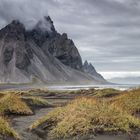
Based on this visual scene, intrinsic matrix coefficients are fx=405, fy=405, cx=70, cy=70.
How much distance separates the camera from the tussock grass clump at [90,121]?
2239cm

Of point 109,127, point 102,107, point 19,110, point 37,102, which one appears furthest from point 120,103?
point 37,102

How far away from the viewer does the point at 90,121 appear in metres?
23.1

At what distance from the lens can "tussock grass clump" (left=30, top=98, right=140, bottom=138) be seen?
22391 mm

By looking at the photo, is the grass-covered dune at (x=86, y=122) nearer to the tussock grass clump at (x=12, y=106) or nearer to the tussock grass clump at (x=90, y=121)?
the tussock grass clump at (x=90, y=121)

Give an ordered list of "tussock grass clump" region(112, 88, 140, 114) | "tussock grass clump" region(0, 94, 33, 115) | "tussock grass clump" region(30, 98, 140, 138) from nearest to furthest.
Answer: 1. "tussock grass clump" region(30, 98, 140, 138)
2. "tussock grass clump" region(112, 88, 140, 114)
3. "tussock grass clump" region(0, 94, 33, 115)

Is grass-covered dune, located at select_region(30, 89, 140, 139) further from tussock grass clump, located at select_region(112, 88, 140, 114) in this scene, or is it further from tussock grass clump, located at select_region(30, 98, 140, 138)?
tussock grass clump, located at select_region(112, 88, 140, 114)

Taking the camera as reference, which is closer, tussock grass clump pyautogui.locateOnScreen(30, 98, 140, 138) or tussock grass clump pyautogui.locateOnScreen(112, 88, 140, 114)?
tussock grass clump pyautogui.locateOnScreen(30, 98, 140, 138)

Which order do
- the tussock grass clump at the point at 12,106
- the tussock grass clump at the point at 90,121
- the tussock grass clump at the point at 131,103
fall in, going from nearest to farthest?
the tussock grass clump at the point at 90,121
the tussock grass clump at the point at 131,103
the tussock grass clump at the point at 12,106

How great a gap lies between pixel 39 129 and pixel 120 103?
7923mm

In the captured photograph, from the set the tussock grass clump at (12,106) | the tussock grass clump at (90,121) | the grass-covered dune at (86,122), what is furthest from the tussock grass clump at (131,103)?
the tussock grass clump at (12,106)

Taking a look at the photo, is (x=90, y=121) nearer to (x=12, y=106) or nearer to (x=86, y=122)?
(x=86, y=122)

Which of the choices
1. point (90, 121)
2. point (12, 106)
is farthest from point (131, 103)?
point (12, 106)


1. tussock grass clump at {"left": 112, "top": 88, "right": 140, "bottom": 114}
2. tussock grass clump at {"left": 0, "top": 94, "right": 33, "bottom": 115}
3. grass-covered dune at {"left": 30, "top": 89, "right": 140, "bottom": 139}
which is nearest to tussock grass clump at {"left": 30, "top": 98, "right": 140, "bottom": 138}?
grass-covered dune at {"left": 30, "top": 89, "right": 140, "bottom": 139}

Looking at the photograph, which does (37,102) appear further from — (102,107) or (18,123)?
A: (102,107)
